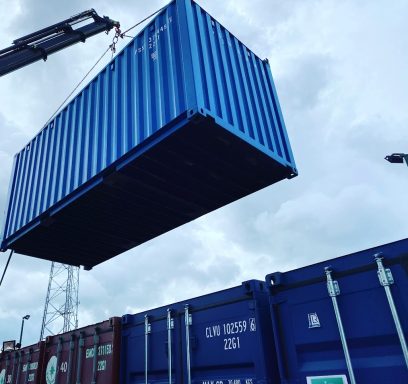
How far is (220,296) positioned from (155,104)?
9.80ft

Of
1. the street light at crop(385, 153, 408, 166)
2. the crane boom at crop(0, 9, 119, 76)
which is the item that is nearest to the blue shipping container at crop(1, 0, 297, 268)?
the crane boom at crop(0, 9, 119, 76)

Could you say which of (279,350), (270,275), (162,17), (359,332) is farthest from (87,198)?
(359,332)

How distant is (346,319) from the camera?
3338 mm

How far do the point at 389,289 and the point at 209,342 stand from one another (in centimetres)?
217

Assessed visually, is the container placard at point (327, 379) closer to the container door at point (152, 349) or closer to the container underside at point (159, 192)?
the container door at point (152, 349)

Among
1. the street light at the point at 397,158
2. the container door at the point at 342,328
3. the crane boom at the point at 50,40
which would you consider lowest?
the container door at the point at 342,328

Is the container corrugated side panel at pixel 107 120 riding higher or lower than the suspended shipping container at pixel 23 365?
higher

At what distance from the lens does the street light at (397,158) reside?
991 centimetres

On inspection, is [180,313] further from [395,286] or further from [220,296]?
[395,286]

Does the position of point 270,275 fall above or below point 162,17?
below

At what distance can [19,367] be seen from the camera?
25.6 ft

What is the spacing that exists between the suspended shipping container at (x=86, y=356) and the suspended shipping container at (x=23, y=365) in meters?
0.20

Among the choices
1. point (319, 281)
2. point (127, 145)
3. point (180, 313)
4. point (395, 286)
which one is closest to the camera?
point (395, 286)

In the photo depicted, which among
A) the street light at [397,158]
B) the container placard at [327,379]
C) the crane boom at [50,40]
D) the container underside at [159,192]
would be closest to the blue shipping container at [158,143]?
the container underside at [159,192]
